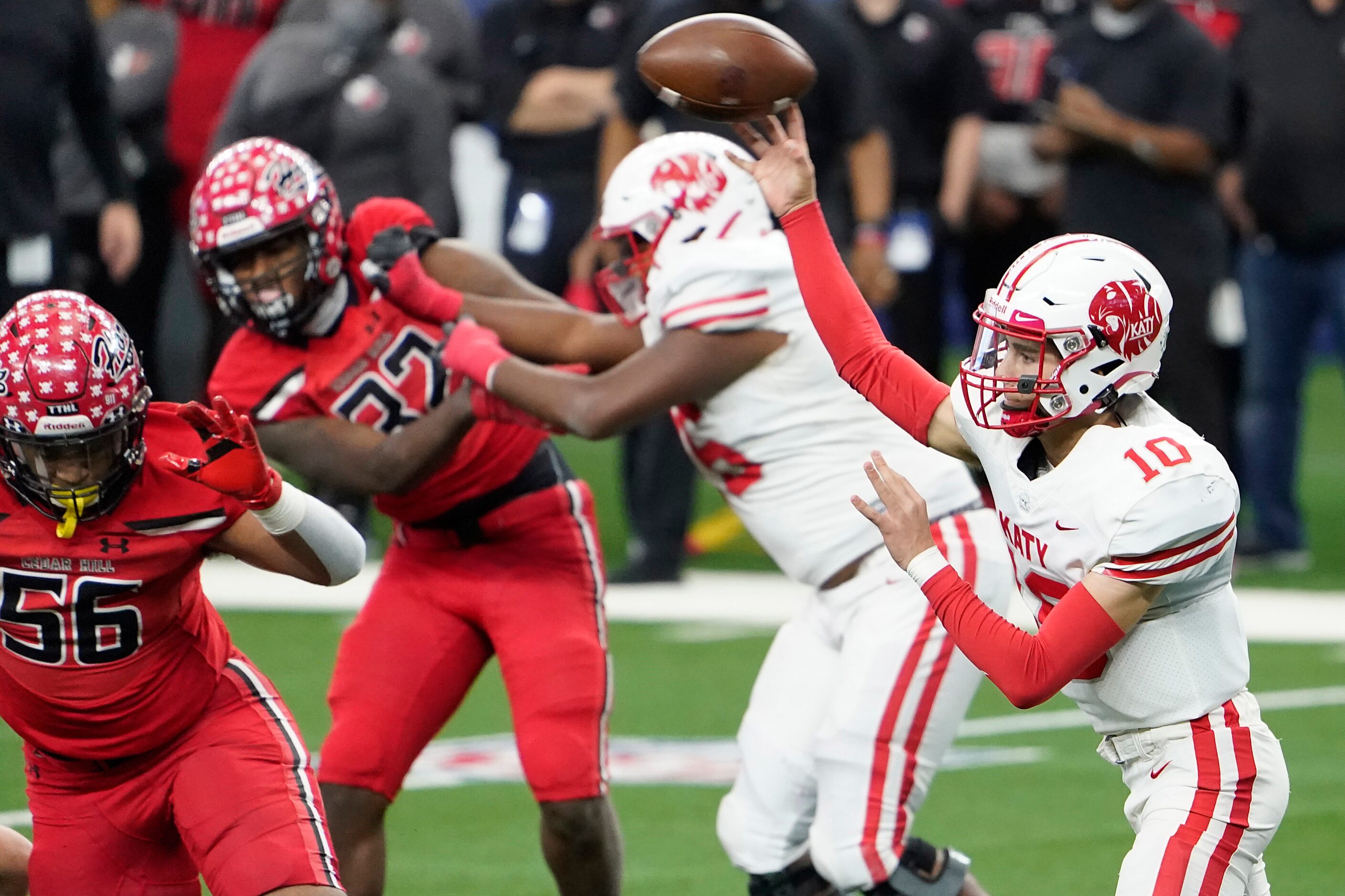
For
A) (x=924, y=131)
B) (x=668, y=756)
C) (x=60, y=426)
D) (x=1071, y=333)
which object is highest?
(x=1071, y=333)

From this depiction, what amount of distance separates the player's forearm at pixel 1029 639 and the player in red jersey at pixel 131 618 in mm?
1153

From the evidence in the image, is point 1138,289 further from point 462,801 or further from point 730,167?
point 462,801

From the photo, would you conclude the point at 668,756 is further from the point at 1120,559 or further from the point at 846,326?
the point at 1120,559

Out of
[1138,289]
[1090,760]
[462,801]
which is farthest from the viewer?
[1090,760]

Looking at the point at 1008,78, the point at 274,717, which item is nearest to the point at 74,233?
the point at 1008,78

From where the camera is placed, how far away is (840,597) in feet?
14.5

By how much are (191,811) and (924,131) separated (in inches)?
253

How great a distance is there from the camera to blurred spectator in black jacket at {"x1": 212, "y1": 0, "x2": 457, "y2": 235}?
8695 millimetres

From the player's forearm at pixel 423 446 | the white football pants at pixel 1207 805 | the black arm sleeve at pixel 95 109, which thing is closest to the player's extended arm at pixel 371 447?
the player's forearm at pixel 423 446

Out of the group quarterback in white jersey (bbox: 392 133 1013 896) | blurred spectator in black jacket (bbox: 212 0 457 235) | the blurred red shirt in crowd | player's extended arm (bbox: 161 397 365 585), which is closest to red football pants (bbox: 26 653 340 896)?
player's extended arm (bbox: 161 397 365 585)

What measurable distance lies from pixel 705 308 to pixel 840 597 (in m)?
0.65

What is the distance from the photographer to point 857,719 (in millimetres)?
4215

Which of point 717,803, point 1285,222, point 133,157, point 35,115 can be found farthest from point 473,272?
point 133,157

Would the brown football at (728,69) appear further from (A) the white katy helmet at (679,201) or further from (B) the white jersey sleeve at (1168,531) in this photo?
(B) the white jersey sleeve at (1168,531)
